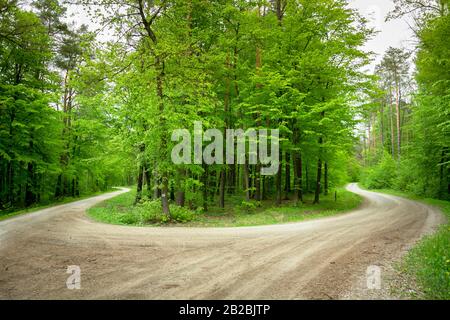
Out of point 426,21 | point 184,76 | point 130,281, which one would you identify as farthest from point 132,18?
point 426,21

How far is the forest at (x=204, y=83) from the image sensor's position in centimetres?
1153

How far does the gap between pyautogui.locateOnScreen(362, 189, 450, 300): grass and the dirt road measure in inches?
16.8

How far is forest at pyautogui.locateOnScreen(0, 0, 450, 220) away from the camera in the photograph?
11531mm

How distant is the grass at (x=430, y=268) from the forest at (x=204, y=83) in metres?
7.18

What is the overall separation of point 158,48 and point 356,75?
42.8 feet

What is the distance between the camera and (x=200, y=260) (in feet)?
19.7
